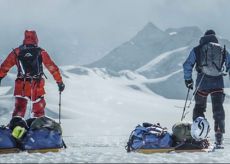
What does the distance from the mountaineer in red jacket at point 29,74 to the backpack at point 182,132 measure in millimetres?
3722

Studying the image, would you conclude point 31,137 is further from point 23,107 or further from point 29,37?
point 29,37

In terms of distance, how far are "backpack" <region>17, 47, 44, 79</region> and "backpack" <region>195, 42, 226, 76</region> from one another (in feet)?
13.1

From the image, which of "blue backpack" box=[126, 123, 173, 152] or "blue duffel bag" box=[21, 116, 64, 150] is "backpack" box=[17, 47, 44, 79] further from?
"blue backpack" box=[126, 123, 173, 152]

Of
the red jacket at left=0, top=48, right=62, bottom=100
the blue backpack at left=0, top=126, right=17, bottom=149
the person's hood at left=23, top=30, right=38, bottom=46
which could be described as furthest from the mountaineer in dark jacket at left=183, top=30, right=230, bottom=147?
the blue backpack at left=0, top=126, right=17, bottom=149

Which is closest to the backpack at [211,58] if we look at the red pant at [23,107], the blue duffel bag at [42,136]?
the blue duffel bag at [42,136]

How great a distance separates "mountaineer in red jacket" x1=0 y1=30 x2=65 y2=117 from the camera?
39.9 feet

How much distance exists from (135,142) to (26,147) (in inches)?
90.3

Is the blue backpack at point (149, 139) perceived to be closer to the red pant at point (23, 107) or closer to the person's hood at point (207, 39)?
the person's hood at point (207, 39)

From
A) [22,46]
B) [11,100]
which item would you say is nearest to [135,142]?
[22,46]

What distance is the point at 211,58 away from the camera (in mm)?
11867

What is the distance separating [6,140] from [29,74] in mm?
2560

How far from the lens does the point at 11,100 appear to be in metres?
192

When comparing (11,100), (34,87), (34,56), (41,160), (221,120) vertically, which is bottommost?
(41,160)

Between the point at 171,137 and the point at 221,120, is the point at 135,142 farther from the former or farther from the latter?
the point at 221,120
